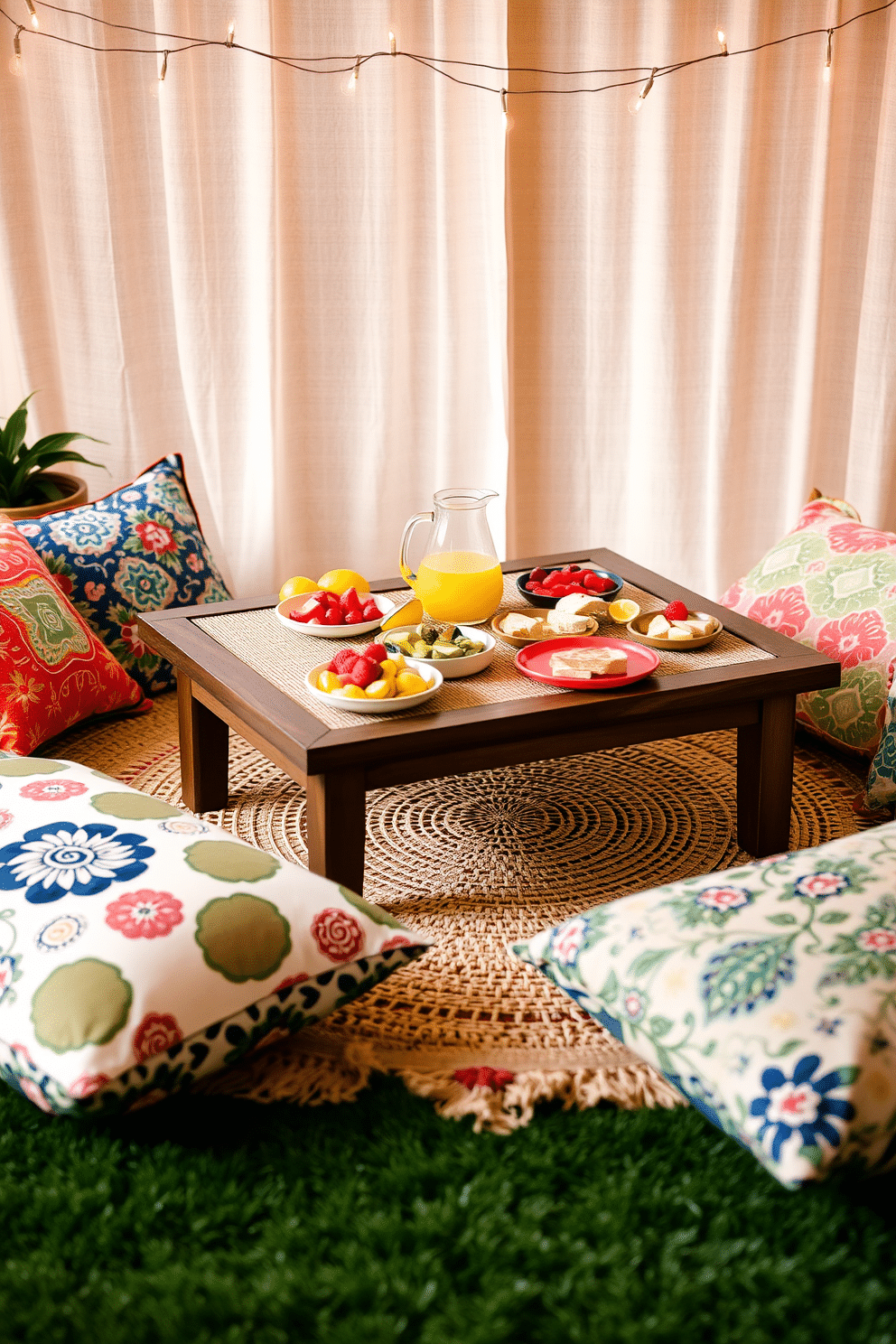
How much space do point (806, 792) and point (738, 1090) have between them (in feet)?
3.50

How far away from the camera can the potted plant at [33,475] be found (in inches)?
101

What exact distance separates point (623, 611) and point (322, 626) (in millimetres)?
469

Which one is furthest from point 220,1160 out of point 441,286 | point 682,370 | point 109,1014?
point 682,370

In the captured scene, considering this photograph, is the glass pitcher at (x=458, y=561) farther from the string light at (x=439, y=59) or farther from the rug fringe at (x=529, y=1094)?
the string light at (x=439, y=59)

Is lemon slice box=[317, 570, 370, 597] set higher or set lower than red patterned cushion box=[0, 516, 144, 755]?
higher

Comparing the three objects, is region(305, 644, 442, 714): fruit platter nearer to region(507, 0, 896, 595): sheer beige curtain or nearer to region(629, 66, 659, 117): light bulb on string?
region(507, 0, 896, 595): sheer beige curtain

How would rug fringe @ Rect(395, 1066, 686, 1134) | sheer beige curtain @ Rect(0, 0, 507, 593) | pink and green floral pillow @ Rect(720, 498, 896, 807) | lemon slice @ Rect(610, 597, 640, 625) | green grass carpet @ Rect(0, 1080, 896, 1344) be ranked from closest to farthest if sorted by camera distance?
green grass carpet @ Rect(0, 1080, 896, 1344), rug fringe @ Rect(395, 1066, 686, 1134), lemon slice @ Rect(610, 597, 640, 625), pink and green floral pillow @ Rect(720, 498, 896, 807), sheer beige curtain @ Rect(0, 0, 507, 593)

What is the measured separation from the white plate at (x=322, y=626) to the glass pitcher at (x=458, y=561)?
8 cm

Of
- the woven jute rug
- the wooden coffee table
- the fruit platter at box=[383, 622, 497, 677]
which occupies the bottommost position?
the woven jute rug

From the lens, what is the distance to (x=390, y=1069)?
1370 mm

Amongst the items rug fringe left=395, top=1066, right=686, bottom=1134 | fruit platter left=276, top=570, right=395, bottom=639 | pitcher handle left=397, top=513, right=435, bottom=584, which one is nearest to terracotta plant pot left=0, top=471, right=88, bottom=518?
fruit platter left=276, top=570, right=395, bottom=639

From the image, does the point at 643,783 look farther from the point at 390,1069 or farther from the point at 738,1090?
the point at 738,1090

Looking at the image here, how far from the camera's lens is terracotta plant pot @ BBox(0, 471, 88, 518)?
2.52 metres

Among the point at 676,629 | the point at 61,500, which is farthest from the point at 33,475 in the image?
the point at 676,629
